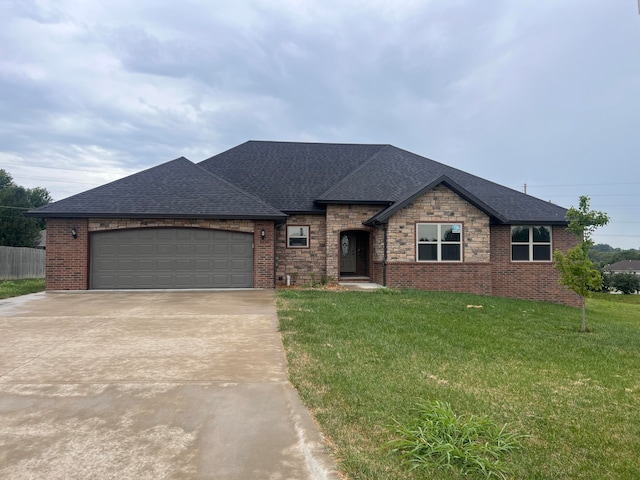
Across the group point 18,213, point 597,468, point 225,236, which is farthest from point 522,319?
point 18,213

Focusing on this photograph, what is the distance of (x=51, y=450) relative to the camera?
9.83ft

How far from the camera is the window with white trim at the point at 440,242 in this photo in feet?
51.0

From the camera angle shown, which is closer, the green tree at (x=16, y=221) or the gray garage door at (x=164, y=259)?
the gray garage door at (x=164, y=259)

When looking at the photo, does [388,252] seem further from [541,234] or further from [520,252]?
[541,234]

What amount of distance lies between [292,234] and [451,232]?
6.86 metres

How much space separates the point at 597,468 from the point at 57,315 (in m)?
10.4

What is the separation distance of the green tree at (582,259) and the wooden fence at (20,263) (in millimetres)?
26596

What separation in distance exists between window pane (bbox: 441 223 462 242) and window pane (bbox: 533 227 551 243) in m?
3.88

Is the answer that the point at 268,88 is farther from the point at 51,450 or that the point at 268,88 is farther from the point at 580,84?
the point at 51,450

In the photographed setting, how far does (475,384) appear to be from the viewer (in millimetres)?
4531

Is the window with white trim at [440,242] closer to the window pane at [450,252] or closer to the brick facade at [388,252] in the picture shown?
the window pane at [450,252]

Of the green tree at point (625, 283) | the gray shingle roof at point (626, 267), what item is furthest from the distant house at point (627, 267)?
the green tree at point (625, 283)

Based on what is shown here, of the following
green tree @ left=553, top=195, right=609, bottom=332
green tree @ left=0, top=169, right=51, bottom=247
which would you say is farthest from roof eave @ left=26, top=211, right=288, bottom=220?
green tree @ left=0, top=169, right=51, bottom=247

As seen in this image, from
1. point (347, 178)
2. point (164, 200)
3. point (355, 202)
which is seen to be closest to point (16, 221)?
point (164, 200)
